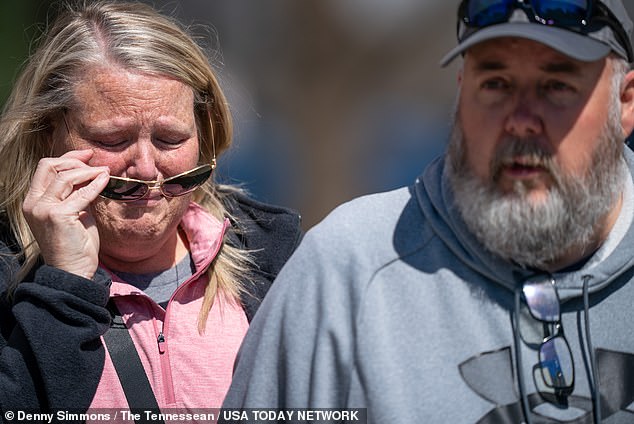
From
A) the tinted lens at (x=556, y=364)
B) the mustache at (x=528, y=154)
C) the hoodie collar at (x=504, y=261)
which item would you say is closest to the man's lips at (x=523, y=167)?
the mustache at (x=528, y=154)

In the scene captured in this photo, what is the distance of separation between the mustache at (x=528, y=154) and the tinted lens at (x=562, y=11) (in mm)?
285

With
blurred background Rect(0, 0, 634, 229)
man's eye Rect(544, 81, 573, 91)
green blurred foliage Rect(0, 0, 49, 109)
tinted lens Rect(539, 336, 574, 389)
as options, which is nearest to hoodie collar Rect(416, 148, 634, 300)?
tinted lens Rect(539, 336, 574, 389)

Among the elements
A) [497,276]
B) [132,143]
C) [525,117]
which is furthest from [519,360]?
[132,143]

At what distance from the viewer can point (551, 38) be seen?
2.41m

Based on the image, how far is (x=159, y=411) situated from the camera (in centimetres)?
296

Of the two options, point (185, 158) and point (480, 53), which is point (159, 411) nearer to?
point (185, 158)

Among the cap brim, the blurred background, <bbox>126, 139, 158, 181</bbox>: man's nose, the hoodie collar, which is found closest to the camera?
the cap brim

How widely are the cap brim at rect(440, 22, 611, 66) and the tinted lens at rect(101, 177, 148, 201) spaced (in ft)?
A: 3.68

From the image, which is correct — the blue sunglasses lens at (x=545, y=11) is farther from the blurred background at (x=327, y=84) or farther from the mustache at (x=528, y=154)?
the blurred background at (x=327, y=84)

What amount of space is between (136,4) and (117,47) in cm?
30

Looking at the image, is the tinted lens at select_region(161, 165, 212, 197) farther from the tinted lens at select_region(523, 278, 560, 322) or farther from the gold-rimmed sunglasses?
the tinted lens at select_region(523, 278, 560, 322)

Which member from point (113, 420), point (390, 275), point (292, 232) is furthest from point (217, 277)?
point (390, 275)

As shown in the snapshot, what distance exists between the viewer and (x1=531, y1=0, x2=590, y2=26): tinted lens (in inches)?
97.4

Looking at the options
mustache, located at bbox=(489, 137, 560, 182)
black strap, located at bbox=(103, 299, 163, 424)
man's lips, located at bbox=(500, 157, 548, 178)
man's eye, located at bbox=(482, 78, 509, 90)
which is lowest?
black strap, located at bbox=(103, 299, 163, 424)
